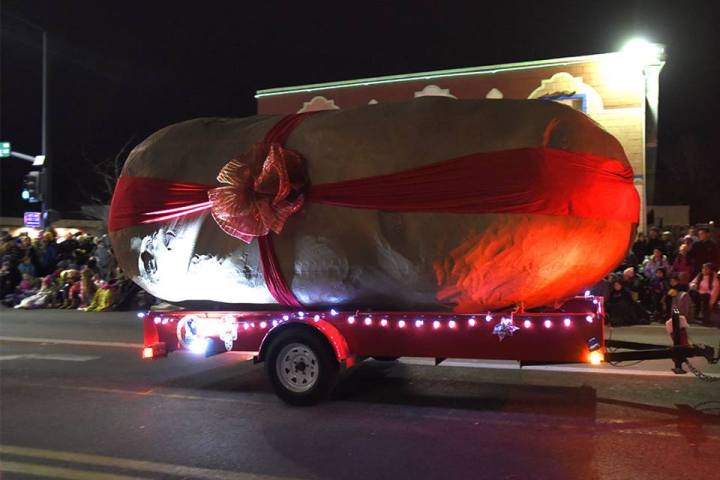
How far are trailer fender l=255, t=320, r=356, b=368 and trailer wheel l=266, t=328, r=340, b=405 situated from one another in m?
0.05

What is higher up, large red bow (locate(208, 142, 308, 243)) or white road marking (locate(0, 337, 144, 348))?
large red bow (locate(208, 142, 308, 243))

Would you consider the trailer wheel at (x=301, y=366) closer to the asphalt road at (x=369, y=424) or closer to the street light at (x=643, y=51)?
the asphalt road at (x=369, y=424)

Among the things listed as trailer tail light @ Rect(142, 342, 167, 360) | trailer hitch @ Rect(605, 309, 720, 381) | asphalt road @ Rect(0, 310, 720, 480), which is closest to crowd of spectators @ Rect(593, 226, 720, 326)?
asphalt road @ Rect(0, 310, 720, 480)

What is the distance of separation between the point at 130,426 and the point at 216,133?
11.0 feet

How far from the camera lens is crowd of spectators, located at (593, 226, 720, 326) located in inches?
420

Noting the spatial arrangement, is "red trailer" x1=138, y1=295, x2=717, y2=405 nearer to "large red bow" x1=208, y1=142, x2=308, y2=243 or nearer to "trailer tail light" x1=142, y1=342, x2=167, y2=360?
"trailer tail light" x1=142, y1=342, x2=167, y2=360

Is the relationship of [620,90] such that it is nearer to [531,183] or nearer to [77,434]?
[531,183]

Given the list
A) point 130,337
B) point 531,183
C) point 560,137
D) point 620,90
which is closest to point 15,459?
point 531,183

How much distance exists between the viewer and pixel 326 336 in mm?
6367

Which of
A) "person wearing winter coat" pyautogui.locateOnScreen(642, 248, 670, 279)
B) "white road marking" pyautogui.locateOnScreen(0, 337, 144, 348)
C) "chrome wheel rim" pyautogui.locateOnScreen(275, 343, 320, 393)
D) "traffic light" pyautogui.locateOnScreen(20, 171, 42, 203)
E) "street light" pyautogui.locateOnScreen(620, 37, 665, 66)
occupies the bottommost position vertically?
"white road marking" pyautogui.locateOnScreen(0, 337, 144, 348)

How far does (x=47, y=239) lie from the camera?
19.7 meters

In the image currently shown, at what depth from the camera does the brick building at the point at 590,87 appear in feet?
53.2

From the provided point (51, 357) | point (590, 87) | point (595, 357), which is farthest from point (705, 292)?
point (51, 357)

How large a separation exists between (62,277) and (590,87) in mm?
15141
